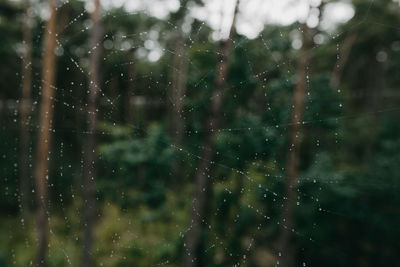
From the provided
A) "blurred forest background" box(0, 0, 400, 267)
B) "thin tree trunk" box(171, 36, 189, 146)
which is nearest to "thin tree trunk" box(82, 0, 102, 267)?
"blurred forest background" box(0, 0, 400, 267)

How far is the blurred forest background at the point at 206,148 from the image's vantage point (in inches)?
237

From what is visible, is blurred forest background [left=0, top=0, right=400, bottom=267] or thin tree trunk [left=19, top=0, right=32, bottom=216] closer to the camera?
blurred forest background [left=0, top=0, right=400, bottom=267]

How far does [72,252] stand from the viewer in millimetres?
11078

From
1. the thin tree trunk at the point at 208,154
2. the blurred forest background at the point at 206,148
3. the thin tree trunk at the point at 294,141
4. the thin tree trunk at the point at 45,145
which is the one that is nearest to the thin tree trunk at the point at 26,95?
the blurred forest background at the point at 206,148

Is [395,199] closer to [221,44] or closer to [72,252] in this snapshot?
[221,44]

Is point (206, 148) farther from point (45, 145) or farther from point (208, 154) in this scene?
point (45, 145)

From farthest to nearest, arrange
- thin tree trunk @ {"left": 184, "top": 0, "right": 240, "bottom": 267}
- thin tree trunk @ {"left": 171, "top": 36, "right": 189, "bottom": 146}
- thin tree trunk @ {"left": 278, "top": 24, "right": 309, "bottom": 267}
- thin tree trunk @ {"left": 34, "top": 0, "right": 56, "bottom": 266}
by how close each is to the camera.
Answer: thin tree trunk @ {"left": 278, "top": 24, "right": 309, "bottom": 267} < thin tree trunk @ {"left": 34, "top": 0, "right": 56, "bottom": 266} < thin tree trunk @ {"left": 184, "top": 0, "right": 240, "bottom": 267} < thin tree trunk @ {"left": 171, "top": 36, "right": 189, "bottom": 146}

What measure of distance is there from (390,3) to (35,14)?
1093 cm

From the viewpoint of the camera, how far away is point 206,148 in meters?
5.70

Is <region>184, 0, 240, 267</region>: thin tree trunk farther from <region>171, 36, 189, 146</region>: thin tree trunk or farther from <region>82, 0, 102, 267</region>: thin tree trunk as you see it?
<region>82, 0, 102, 267</region>: thin tree trunk

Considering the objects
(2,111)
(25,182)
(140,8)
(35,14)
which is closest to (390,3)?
(140,8)

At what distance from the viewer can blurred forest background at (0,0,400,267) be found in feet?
19.7

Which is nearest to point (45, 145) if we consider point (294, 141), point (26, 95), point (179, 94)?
point (179, 94)

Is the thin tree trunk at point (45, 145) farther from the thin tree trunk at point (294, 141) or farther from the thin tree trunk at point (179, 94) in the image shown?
the thin tree trunk at point (294, 141)
